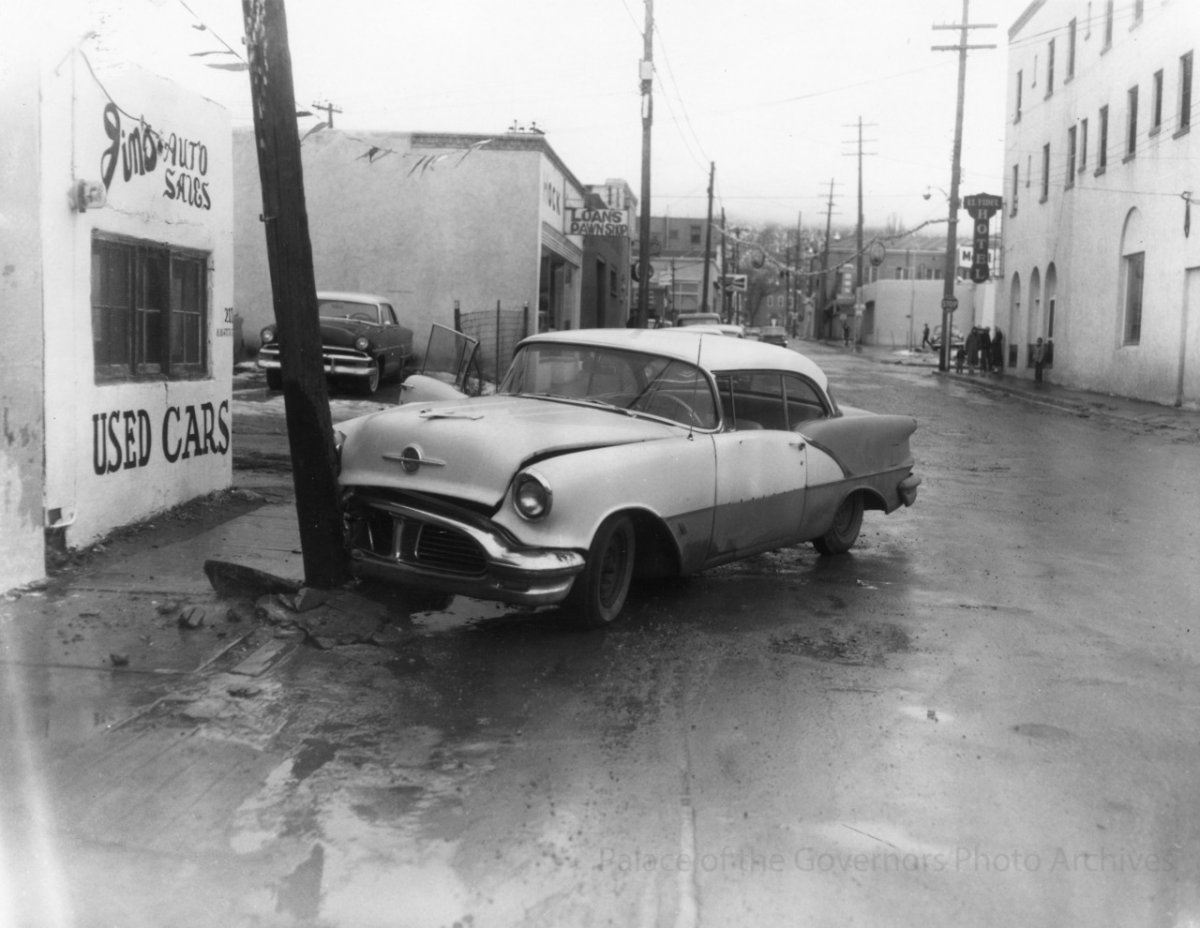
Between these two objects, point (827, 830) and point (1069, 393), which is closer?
point (827, 830)

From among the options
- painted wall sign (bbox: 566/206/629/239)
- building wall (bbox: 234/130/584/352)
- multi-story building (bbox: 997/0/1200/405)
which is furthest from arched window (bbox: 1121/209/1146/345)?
building wall (bbox: 234/130/584/352)

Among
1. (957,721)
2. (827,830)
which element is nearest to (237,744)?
(827,830)

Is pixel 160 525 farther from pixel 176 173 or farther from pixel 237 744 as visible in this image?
pixel 237 744

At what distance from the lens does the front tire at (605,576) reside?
19.9 feet

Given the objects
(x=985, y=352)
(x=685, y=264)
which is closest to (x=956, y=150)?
(x=985, y=352)

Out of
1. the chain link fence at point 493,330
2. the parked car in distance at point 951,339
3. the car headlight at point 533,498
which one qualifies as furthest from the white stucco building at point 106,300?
the parked car in distance at point 951,339

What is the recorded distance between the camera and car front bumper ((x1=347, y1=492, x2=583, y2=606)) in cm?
573

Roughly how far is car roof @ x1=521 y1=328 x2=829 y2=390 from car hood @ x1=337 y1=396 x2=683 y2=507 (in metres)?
0.58

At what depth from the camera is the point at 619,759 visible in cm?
454

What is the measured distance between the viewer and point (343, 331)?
775 inches

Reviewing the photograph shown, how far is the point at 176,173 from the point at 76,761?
5441mm

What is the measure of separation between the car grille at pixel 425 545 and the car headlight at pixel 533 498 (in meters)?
0.27

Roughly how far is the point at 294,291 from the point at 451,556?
5.40ft

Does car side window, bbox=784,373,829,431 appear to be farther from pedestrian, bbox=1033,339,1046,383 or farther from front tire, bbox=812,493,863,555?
pedestrian, bbox=1033,339,1046,383
